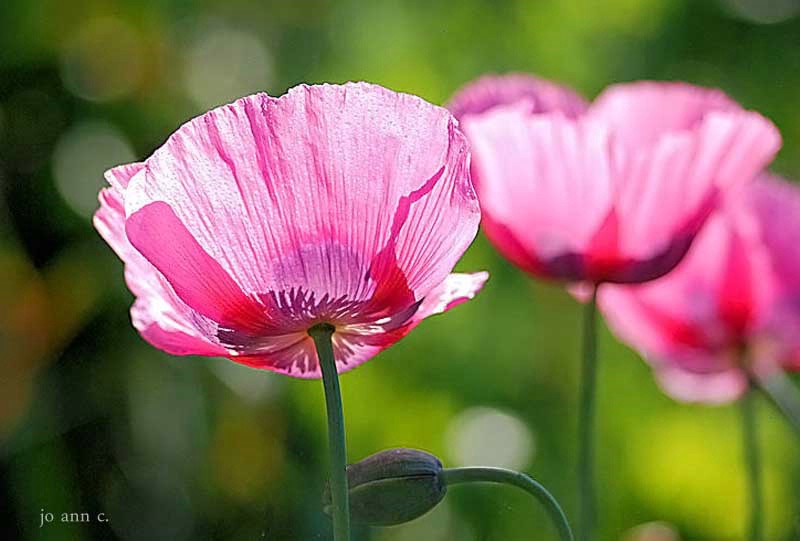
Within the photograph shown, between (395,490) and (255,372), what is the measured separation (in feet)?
3.34

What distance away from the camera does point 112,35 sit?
5.66 feet

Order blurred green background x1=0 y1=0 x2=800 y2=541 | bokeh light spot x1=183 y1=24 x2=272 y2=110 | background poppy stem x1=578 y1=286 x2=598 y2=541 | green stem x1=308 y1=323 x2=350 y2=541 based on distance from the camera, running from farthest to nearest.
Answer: bokeh light spot x1=183 y1=24 x2=272 y2=110 → blurred green background x1=0 y1=0 x2=800 y2=541 → background poppy stem x1=578 y1=286 x2=598 y2=541 → green stem x1=308 y1=323 x2=350 y2=541

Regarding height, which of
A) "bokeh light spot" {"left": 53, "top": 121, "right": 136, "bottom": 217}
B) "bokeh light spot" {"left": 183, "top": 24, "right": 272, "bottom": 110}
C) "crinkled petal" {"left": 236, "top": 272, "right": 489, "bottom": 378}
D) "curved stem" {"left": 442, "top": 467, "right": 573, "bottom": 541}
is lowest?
"bokeh light spot" {"left": 53, "top": 121, "right": 136, "bottom": 217}

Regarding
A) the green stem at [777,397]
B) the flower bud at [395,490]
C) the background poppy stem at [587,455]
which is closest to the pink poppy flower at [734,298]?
the green stem at [777,397]

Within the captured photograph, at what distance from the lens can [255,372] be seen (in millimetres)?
1473

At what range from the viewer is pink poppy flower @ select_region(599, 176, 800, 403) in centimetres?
82

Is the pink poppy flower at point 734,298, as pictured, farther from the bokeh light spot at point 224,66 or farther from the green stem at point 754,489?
the bokeh light spot at point 224,66

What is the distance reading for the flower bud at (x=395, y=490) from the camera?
18.3 inches

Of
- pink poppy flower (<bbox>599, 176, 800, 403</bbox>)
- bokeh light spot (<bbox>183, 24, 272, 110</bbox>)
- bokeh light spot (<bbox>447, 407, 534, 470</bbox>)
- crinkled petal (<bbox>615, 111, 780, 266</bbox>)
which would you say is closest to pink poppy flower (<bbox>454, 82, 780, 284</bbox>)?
crinkled petal (<bbox>615, 111, 780, 266</bbox>)

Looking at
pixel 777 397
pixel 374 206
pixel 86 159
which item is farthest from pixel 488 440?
pixel 374 206

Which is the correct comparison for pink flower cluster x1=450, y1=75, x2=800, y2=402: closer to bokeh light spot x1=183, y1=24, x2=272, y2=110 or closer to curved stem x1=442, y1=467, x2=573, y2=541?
curved stem x1=442, y1=467, x2=573, y2=541

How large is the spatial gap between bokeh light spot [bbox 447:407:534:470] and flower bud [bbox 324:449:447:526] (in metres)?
0.87


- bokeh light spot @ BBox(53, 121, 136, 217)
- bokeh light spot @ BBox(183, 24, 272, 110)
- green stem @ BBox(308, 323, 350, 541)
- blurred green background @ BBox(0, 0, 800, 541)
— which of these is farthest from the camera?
bokeh light spot @ BBox(183, 24, 272, 110)

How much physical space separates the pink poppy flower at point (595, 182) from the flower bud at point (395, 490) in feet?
0.71
